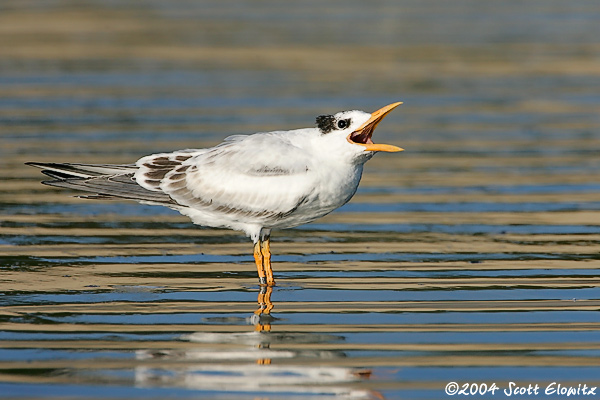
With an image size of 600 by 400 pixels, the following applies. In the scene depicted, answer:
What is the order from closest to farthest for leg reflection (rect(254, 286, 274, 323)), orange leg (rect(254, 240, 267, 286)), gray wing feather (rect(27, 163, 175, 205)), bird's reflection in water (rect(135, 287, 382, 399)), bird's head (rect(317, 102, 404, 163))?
bird's reflection in water (rect(135, 287, 382, 399)), leg reflection (rect(254, 286, 274, 323)), bird's head (rect(317, 102, 404, 163)), orange leg (rect(254, 240, 267, 286)), gray wing feather (rect(27, 163, 175, 205))

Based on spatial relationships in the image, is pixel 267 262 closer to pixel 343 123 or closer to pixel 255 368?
pixel 343 123

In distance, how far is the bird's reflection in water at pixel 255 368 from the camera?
7043mm

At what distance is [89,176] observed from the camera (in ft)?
33.1

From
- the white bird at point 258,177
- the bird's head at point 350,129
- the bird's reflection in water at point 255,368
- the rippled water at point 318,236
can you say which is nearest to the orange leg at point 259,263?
the white bird at point 258,177

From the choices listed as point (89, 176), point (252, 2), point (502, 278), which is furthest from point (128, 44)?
point (502, 278)

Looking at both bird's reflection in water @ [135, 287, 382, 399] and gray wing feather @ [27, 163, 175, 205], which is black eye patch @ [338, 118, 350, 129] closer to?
gray wing feather @ [27, 163, 175, 205]

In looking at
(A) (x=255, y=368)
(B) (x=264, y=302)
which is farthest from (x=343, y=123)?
(A) (x=255, y=368)

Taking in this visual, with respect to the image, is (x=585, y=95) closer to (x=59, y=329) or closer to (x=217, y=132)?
(x=217, y=132)

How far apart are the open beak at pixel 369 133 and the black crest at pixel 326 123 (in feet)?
0.55

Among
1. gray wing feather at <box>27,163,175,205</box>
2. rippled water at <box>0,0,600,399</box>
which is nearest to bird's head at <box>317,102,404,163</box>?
rippled water at <box>0,0,600,399</box>

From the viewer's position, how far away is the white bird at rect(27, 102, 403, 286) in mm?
9422

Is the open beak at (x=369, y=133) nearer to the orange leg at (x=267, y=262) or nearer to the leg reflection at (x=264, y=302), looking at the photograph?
the orange leg at (x=267, y=262)

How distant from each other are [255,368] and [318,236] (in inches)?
148

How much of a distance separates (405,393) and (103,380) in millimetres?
1723
